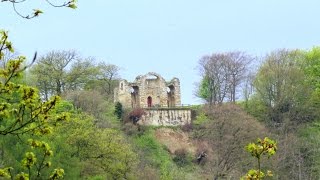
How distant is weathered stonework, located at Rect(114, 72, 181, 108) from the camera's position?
64.1 metres

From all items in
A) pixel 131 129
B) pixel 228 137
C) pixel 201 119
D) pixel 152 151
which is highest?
pixel 201 119

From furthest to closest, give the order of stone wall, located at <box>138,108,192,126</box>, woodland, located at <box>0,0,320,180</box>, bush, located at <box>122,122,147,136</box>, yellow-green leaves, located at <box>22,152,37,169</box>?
stone wall, located at <box>138,108,192,126</box> < bush, located at <box>122,122,147,136</box> < woodland, located at <box>0,0,320,180</box> < yellow-green leaves, located at <box>22,152,37,169</box>

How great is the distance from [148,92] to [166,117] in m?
5.48

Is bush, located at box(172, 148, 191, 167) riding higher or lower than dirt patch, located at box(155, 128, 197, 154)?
lower

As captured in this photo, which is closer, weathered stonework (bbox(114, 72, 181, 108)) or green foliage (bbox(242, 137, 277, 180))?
green foliage (bbox(242, 137, 277, 180))

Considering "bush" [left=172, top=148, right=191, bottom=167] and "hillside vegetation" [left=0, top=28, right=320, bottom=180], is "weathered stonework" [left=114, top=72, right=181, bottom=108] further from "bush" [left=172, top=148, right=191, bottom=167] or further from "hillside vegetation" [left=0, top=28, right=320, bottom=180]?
"bush" [left=172, top=148, right=191, bottom=167]

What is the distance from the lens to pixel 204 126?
55.1 metres

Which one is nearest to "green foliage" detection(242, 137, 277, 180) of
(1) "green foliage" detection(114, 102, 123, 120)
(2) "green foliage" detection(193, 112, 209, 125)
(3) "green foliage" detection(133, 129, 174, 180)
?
(3) "green foliage" detection(133, 129, 174, 180)

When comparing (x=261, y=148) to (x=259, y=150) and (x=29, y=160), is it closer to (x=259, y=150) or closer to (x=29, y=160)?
(x=259, y=150)

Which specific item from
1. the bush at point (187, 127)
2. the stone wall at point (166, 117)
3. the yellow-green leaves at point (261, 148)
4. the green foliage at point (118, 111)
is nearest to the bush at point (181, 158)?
the bush at point (187, 127)

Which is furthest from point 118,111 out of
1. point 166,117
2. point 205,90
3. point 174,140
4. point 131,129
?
point 205,90

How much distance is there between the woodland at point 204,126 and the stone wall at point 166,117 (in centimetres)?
70

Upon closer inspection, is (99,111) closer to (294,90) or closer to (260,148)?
(294,90)

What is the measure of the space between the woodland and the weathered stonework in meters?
2.52
